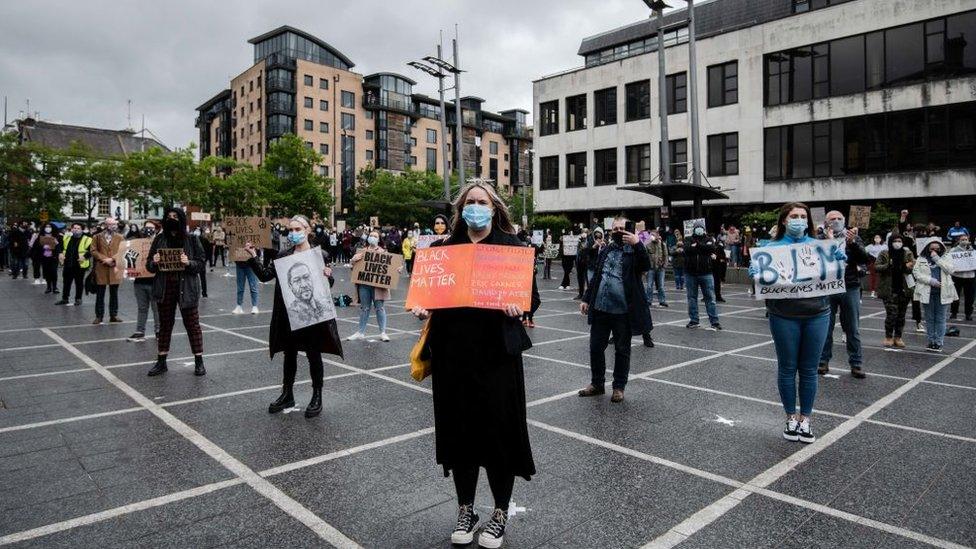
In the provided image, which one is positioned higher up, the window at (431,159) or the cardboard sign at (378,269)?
the window at (431,159)

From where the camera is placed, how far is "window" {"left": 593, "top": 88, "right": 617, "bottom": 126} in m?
39.8

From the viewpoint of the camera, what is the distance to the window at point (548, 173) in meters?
43.3

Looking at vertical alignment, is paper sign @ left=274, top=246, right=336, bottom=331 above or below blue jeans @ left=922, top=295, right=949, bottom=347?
above

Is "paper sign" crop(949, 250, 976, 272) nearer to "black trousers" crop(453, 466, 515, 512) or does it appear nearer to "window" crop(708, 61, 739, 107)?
"black trousers" crop(453, 466, 515, 512)

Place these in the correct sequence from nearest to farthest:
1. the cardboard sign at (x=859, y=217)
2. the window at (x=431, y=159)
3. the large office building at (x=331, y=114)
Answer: the cardboard sign at (x=859, y=217) < the large office building at (x=331, y=114) < the window at (x=431, y=159)

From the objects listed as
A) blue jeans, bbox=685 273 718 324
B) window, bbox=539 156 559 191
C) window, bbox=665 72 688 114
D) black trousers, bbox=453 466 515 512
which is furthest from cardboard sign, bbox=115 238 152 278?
window, bbox=539 156 559 191

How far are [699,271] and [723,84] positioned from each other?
26293 millimetres

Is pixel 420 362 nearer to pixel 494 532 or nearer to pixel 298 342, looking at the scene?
pixel 494 532

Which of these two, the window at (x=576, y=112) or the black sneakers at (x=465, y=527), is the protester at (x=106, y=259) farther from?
the window at (x=576, y=112)

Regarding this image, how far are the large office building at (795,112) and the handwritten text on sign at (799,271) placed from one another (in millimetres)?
26735

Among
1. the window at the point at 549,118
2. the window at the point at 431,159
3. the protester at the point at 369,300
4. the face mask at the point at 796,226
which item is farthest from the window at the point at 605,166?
the window at the point at 431,159

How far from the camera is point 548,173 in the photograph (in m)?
43.8

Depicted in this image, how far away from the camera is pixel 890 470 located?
4680 millimetres

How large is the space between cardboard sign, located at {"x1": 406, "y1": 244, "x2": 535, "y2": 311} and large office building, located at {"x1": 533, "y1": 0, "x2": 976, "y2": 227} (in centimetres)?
2933
